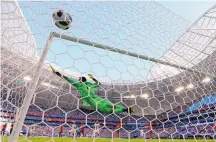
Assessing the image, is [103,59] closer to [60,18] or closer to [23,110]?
[60,18]

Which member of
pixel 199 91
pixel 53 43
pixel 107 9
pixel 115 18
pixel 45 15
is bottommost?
pixel 199 91

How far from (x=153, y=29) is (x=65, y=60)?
3551mm

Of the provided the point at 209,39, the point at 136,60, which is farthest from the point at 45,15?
the point at 209,39

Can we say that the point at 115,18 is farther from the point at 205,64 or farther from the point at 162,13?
the point at 205,64

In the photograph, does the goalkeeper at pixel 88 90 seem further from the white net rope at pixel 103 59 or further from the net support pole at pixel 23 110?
the net support pole at pixel 23 110

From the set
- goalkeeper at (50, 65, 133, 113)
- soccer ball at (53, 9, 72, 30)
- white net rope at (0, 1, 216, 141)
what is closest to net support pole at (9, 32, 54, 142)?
white net rope at (0, 1, 216, 141)

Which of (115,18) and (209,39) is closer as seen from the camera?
(115,18)

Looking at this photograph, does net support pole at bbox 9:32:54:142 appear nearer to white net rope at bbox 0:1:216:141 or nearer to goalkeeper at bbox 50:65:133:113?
white net rope at bbox 0:1:216:141

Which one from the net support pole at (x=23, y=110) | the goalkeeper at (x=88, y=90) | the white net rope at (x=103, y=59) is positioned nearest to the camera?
the net support pole at (x=23, y=110)

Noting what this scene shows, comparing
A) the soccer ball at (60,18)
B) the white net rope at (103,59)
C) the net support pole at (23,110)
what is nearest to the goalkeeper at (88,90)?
the white net rope at (103,59)

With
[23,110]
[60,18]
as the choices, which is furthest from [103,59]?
[23,110]

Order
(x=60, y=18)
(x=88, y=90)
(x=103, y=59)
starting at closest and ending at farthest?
(x=60, y=18)
(x=103, y=59)
(x=88, y=90)

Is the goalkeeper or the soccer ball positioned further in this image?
the goalkeeper

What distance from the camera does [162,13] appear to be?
5.73 metres
